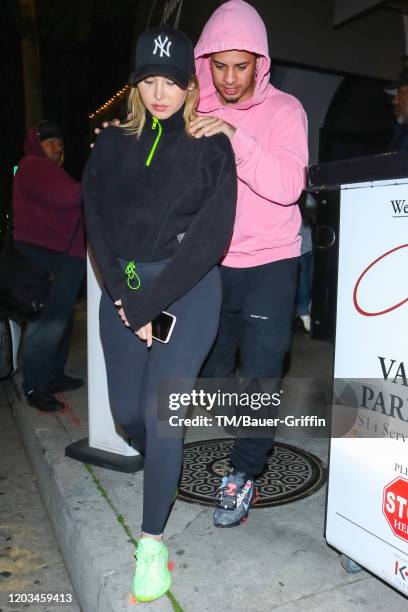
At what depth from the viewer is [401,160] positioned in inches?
64.7

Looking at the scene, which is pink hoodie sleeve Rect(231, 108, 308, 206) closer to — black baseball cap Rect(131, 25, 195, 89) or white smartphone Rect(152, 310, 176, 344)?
black baseball cap Rect(131, 25, 195, 89)

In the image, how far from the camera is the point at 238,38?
7.55ft

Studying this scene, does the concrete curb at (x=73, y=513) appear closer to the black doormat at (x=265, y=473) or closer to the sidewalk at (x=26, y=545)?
the sidewalk at (x=26, y=545)

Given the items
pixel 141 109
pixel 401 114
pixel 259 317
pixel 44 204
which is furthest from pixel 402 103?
pixel 44 204

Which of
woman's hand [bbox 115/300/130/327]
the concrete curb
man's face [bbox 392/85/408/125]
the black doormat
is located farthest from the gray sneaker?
man's face [bbox 392/85/408/125]

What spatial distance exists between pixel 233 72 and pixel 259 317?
0.99 m

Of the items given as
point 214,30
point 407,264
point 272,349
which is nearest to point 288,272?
point 272,349

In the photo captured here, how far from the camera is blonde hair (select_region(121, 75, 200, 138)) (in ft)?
6.77

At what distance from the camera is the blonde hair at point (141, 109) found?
206cm

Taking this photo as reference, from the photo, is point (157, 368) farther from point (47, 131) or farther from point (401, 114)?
point (47, 131)

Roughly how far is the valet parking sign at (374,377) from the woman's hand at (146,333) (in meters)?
0.63

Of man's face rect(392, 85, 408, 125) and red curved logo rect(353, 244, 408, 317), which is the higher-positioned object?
man's face rect(392, 85, 408, 125)

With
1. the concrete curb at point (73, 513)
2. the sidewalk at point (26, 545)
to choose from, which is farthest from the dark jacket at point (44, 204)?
the sidewalk at point (26, 545)

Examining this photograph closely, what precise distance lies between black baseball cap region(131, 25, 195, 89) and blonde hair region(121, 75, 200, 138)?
6 centimetres
